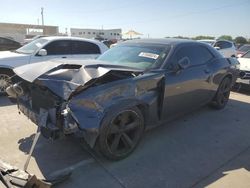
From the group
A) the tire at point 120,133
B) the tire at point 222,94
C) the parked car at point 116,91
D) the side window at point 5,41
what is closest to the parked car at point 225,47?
the tire at point 222,94

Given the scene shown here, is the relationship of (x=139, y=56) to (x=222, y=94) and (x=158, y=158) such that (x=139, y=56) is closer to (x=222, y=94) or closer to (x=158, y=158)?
(x=158, y=158)

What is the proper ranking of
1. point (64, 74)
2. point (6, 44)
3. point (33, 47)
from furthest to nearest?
point (6, 44) < point (33, 47) < point (64, 74)

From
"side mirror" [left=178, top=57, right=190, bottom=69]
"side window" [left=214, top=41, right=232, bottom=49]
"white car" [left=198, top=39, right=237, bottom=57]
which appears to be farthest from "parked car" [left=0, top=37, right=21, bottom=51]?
"side mirror" [left=178, top=57, right=190, bottom=69]

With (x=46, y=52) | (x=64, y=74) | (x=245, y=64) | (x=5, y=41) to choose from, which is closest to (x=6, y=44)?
(x=5, y=41)

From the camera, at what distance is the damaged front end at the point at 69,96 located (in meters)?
3.09

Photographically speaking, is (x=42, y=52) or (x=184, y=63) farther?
(x=42, y=52)

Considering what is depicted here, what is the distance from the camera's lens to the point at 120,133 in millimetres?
3568

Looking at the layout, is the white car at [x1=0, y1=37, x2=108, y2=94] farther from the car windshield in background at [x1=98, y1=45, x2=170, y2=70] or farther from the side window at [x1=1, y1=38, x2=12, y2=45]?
the side window at [x1=1, y1=38, x2=12, y2=45]

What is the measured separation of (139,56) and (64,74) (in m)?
1.48

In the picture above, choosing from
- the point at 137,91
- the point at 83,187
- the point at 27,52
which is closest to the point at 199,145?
the point at 137,91

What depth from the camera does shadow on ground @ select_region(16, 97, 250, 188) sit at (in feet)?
10.8

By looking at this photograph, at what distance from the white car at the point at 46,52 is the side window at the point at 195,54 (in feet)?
12.6

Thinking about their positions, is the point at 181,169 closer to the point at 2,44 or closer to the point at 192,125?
the point at 192,125

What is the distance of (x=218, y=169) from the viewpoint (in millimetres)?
3551
